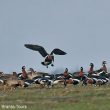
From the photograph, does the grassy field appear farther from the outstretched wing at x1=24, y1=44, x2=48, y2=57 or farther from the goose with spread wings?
the outstretched wing at x1=24, y1=44, x2=48, y2=57

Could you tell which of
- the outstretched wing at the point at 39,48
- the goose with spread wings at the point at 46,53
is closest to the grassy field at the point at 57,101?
the goose with spread wings at the point at 46,53

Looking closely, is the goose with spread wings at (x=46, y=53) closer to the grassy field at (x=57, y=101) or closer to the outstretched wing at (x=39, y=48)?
the outstretched wing at (x=39, y=48)

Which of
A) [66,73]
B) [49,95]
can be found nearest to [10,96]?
[49,95]

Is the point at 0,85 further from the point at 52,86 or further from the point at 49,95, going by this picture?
the point at 49,95

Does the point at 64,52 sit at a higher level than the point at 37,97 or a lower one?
higher

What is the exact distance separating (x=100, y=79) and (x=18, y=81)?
7.00 meters

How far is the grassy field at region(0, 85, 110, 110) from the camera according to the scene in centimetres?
3447

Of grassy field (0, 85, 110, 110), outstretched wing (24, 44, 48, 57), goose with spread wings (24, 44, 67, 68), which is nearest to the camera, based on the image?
grassy field (0, 85, 110, 110)

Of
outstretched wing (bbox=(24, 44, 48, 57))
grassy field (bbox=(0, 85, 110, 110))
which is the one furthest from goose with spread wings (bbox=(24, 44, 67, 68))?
grassy field (bbox=(0, 85, 110, 110))

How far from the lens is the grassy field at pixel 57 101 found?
3447 cm

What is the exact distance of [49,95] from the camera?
144 feet

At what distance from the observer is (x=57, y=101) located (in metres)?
37.7

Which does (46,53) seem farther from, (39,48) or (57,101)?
(57,101)

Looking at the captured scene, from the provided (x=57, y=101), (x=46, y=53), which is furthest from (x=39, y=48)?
(x=57, y=101)
